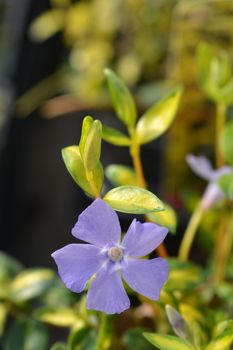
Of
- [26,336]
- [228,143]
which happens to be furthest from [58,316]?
[228,143]

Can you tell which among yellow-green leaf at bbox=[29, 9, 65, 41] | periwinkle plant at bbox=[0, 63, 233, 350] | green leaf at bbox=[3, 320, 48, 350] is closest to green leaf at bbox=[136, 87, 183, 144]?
periwinkle plant at bbox=[0, 63, 233, 350]

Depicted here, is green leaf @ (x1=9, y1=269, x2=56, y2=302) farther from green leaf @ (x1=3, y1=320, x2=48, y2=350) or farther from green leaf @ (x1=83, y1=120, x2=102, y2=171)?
green leaf @ (x1=83, y1=120, x2=102, y2=171)

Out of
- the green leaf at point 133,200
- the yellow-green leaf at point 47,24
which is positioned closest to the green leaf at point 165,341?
the green leaf at point 133,200

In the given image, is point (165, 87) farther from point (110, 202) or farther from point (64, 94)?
point (110, 202)

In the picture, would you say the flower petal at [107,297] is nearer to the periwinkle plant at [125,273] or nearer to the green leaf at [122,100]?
the periwinkle plant at [125,273]

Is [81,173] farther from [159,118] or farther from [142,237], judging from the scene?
[159,118]

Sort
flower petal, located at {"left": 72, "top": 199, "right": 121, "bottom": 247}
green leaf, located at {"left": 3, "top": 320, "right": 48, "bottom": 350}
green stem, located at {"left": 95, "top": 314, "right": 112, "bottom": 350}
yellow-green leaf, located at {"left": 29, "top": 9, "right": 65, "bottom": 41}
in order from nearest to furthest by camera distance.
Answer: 1. flower petal, located at {"left": 72, "top": 199, "right": 121, "bottom": 247}
2. green stem, located at {"left": 95, "top": 314, "right": 112, "bottom": 350}
3. green leaf, located at {"left": 3, "top": 320, "right": 48, "bottom": 350}
4. yellow-green leaf, located at {"left": 29, "top": 9, "right": 65, "bottom": 41}
